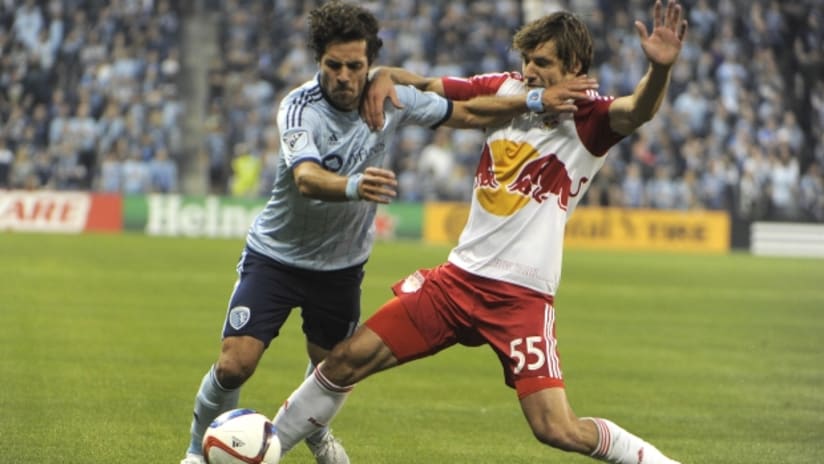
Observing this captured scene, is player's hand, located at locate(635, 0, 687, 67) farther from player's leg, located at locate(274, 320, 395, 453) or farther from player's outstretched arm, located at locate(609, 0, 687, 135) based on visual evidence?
player's leg, located at locate(274, 320, 395, 453)

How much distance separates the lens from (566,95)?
637cm

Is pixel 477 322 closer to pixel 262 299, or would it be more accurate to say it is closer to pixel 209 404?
pixel 262 299

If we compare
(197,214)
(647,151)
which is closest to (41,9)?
(197,214)

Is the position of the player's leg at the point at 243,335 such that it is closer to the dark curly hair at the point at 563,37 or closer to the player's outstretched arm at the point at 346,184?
the player's outstretched arm at the point at 346,184

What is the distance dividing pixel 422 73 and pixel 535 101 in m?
24.2

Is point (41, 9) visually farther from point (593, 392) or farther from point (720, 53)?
point (593, 392)

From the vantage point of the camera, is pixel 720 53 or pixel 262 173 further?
pixel 720 53

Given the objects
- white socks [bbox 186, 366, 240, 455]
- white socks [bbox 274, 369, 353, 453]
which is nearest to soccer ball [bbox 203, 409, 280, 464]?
white socks [bbox 274, 369, 353, 453]

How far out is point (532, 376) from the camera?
6.25 meters

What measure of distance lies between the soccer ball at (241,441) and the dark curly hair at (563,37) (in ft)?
6.94

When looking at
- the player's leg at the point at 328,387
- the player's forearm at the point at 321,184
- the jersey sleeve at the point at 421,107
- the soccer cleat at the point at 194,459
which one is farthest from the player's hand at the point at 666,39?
the soccer cleat at the point at 194,459

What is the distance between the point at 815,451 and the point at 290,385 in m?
4.07

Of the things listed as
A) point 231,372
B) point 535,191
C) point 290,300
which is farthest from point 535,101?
point 231,372

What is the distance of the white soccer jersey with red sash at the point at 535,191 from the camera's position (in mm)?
6473
